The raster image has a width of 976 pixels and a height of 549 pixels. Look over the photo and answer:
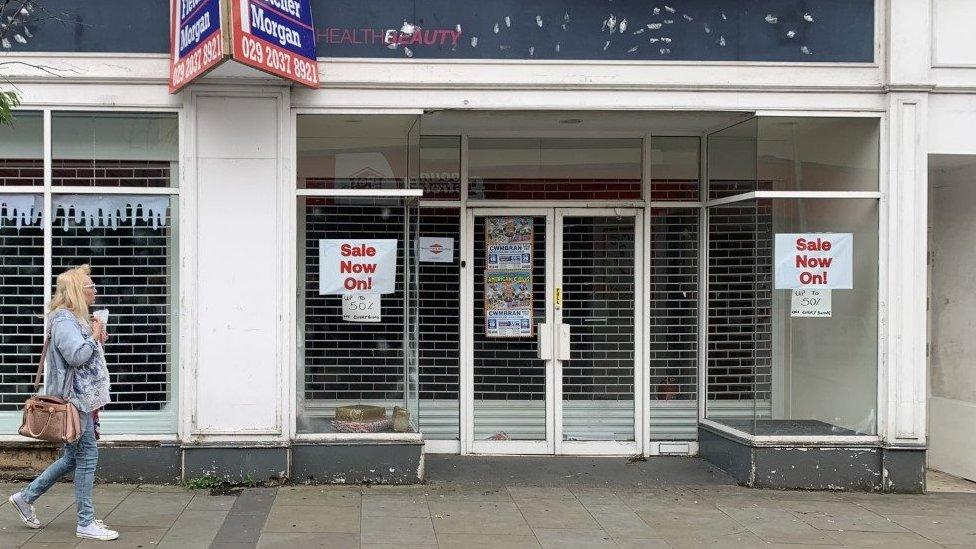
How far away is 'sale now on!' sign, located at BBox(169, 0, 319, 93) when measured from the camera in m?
6.96

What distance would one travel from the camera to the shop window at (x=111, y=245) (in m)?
8.00

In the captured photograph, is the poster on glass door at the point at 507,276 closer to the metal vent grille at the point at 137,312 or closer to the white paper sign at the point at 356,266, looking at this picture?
the white paper sign at the point at 356,266

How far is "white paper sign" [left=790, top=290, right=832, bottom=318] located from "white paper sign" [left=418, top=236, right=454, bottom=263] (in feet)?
10.7

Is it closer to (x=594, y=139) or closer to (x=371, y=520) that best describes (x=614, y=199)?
(x=594, y=139)

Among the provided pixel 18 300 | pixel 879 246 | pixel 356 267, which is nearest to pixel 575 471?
pixel 356 267

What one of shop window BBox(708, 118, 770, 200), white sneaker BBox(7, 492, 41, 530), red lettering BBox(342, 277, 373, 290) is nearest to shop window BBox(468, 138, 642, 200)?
shop window BBox(708, 118, 770, 200)

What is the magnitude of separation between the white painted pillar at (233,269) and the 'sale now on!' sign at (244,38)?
376 mm

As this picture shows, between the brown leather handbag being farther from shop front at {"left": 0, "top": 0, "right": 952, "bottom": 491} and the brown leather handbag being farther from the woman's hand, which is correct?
shop front at {"left": 0, "top": 0, "right": 952, "bottom": 491}

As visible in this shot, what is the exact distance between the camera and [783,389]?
8695 millimetres

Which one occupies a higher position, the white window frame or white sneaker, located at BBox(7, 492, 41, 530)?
the white window frame

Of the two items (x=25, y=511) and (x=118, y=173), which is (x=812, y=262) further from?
(x=25, y=511)

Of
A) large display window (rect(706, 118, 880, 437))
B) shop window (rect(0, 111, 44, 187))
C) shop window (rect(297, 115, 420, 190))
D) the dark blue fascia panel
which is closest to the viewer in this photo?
the dark blue fascia panel

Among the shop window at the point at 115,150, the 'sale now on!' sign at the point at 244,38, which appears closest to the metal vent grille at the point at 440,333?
the 'sale now on!' sign at the point at 244,38

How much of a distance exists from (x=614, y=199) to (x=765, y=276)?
168 cm
